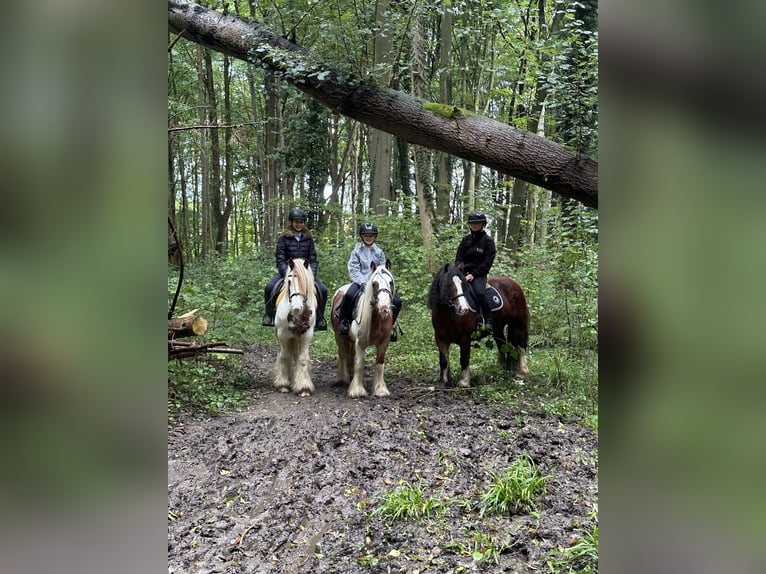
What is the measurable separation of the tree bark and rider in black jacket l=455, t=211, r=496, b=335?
46.5 inches

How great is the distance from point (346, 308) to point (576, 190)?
3.43 metres

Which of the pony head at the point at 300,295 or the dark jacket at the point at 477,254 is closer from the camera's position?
the pony head at the point at 300,295

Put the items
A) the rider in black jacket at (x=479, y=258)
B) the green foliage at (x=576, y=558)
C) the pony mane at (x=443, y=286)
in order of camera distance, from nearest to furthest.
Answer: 1. the green foliage at (x=576, y=558)
2. the pony mane at (x=443, y=286)
3. the rider in black jacket at (x=479, y=258)

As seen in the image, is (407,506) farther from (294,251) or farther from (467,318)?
(294,251)

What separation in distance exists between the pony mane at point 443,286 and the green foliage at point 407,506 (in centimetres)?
317

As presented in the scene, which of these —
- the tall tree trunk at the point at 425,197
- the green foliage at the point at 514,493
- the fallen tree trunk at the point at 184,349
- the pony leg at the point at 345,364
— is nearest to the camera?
the green foliage at the point at 514,493

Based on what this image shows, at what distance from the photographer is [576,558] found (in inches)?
113

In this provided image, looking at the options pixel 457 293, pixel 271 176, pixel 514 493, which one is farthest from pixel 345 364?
pixel 271 176

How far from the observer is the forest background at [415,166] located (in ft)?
20.2

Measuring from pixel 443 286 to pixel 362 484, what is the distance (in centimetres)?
315

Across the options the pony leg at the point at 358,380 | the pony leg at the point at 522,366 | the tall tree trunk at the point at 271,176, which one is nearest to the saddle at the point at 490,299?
the pony leg at the point at 522,366

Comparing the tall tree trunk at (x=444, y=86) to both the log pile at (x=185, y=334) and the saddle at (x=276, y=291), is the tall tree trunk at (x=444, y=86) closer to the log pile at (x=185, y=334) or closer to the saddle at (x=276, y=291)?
the saddle at (x=276, y=291)
